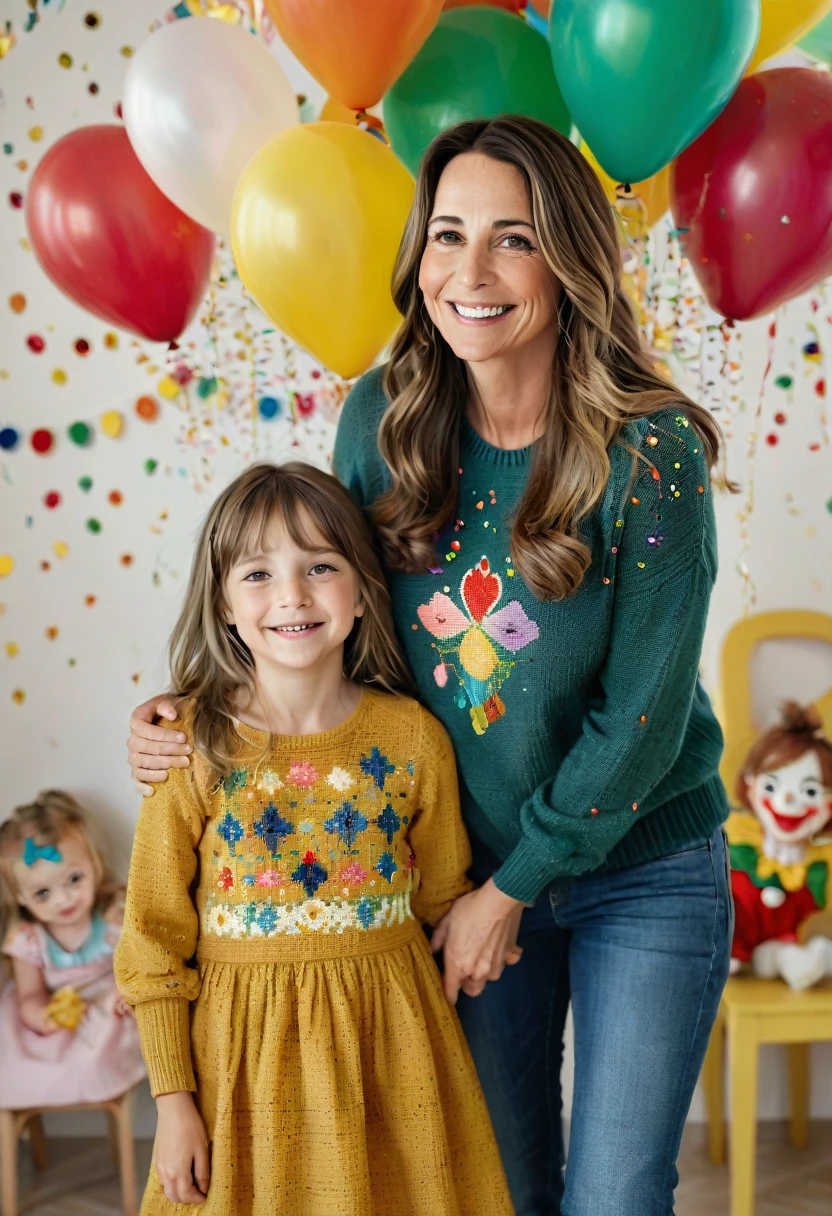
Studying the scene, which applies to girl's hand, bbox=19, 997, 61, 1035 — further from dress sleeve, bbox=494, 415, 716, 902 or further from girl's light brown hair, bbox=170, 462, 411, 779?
dress sleeve, bbox=494, 415, 716, 902

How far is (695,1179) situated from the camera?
246 centimetres

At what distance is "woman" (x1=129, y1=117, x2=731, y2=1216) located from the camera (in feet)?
4.22

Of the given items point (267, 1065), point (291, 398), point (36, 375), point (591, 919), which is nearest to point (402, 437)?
point (591, 919)

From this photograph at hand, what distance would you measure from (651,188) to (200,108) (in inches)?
26.3

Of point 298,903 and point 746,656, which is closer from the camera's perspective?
point 298,903

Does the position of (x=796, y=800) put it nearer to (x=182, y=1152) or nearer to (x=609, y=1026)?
(x=609, y=1026)

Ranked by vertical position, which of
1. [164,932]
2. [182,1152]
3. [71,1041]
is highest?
[164,932]

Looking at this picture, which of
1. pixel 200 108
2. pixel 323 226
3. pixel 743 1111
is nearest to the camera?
pixel 323 226

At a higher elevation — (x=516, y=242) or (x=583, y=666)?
(x=516, y=242)

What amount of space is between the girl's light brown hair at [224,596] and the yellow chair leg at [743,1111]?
3.91 feet

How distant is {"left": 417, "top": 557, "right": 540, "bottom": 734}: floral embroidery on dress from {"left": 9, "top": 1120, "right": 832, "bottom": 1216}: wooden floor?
151cm

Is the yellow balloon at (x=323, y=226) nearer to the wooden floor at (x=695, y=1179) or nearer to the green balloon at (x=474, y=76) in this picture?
the green balloon at (x=474, y=76)

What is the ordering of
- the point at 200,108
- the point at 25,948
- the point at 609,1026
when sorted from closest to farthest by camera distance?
1. the point at 609,1026
2. the point at 200,108
3. the point at 25,948

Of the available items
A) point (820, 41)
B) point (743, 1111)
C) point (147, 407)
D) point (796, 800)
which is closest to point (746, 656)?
point (796, 800)
